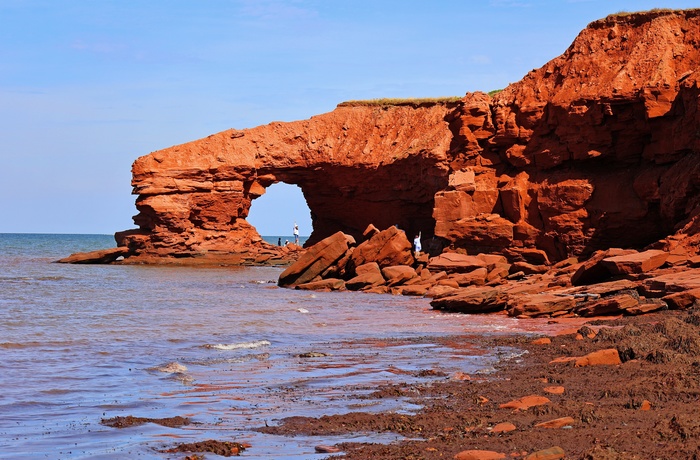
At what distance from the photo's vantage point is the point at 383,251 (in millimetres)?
34969

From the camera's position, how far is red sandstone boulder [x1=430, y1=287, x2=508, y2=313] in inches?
862

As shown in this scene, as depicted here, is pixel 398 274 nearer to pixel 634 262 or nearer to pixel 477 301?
pixel 477 301

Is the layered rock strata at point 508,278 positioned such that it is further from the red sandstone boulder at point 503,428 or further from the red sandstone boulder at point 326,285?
the red sandstone boulder at point 503,428

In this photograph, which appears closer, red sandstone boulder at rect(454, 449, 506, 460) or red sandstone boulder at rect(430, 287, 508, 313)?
red sandstone boulder at rect(454, 449, 506, 460)

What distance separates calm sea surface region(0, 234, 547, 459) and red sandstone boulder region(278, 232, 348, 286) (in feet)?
20.0

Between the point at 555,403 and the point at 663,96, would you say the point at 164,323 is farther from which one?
the point at 663,96

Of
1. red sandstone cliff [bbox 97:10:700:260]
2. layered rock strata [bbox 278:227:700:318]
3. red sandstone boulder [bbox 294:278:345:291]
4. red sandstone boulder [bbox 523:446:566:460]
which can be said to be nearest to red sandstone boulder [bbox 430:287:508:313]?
layered rock strata [bbox 278:227:700:318]

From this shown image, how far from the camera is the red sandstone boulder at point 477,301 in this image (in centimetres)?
2189

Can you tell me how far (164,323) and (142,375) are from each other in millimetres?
8488

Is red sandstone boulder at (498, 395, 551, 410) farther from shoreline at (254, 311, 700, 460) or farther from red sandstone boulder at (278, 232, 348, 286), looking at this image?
red sandstone boulder at (278, 232, 348, 286)

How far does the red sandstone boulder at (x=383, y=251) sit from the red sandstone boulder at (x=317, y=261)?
2.37ft

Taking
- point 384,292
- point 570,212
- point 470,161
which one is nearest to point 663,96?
point 570,212

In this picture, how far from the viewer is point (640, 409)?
8008mm

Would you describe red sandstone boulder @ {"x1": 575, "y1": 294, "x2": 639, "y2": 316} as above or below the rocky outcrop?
below
